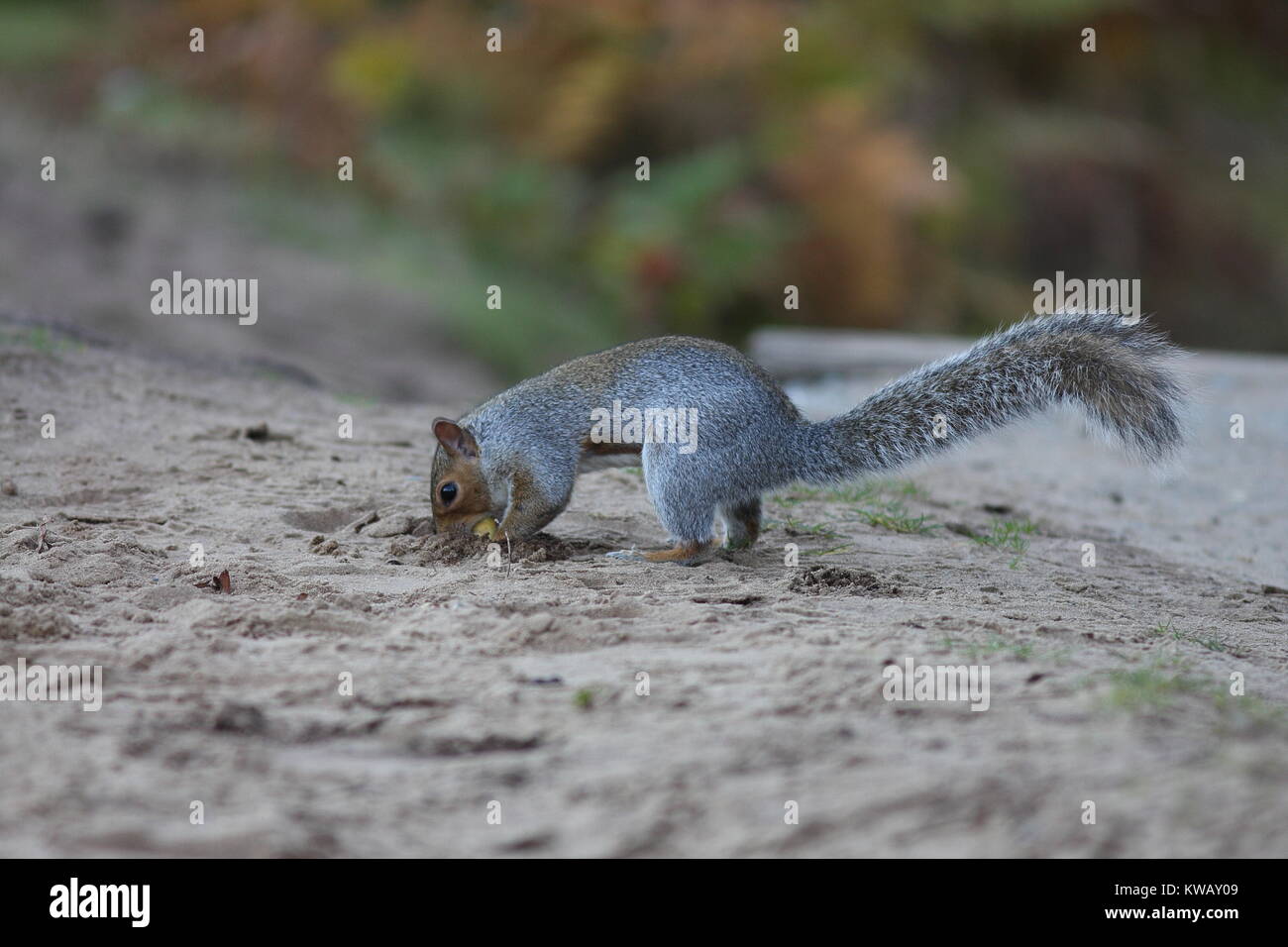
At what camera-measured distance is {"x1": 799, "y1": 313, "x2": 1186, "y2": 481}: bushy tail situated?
17.0ft

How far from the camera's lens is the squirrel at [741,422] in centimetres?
524

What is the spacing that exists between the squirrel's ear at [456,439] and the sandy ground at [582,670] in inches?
14.8

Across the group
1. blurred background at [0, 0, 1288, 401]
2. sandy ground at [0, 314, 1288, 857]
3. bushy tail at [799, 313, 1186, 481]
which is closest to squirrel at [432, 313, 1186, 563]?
bushy tail at [799, 313, 1186, 481]

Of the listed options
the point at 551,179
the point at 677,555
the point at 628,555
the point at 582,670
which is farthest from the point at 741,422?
the point at 551,179

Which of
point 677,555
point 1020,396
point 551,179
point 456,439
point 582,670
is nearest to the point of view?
point 582,670

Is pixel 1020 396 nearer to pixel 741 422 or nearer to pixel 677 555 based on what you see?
pixel 741 422

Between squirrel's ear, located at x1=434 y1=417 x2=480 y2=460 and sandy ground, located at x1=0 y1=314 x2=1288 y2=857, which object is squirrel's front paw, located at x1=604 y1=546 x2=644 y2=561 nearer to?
sandy ground, located at x1=0 y1=314 x2=1288 y2=857

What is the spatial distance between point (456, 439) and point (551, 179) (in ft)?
34.3

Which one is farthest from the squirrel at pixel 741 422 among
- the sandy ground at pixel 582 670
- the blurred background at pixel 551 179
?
the blurred background at pixel 551 179

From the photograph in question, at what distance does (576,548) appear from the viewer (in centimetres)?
568

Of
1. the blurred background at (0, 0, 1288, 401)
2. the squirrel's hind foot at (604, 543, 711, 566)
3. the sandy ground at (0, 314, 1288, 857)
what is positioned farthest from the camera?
the blurred background at (0, 0, 1288, 401)

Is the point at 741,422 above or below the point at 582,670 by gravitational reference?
above

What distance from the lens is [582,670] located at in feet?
12.7

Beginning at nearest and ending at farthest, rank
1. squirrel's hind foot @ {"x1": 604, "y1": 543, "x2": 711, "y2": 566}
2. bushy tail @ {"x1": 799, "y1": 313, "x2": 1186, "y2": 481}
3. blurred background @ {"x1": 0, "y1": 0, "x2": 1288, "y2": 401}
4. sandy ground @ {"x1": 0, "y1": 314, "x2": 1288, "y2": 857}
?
1. sandy ground @ {"x1": 0, "y1": 314, "x2": 1288, "y2": 857}
2. bushy tail @ {"x1": 799, "y1": 313, "x2": 1186, "y2": 481}
3. squirrel's hind foot @ {"x1": 604, "y1": 543, "x2": 711, "y2": 566}
4. blurred background @ {"x1": 0, "y1": 0, "x2": 1288, "y2": 401}
